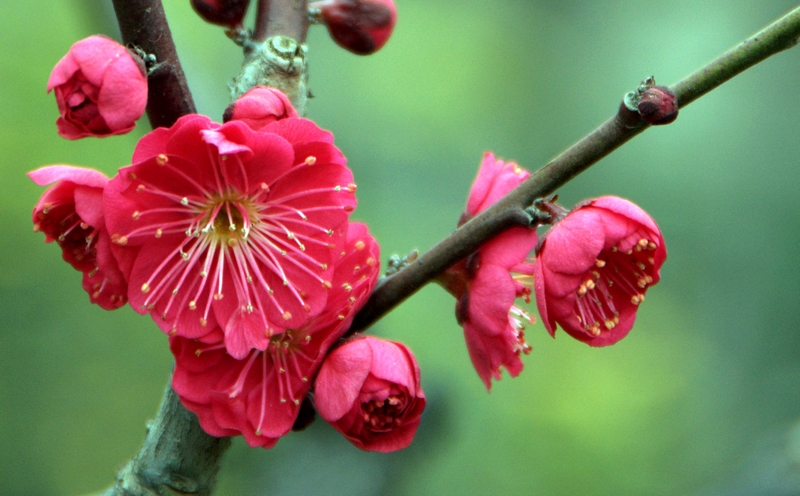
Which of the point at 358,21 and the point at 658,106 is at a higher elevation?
the point at 358,21

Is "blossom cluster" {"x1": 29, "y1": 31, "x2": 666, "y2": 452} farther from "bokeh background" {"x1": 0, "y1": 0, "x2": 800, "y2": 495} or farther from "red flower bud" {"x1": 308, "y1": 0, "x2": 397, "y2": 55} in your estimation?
"bokeh background" {"x1": 0, "y1": 0, "x2": 800, "y2": 495}

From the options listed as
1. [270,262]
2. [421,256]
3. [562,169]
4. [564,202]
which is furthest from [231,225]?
[564,202]

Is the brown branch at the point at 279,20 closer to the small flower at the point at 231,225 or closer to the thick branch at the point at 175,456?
the small flower at the point at 231,225

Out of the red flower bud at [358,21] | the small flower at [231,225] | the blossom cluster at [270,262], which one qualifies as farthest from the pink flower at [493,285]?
the red flower bud at [358,21]

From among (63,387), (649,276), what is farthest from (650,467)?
(63,387)

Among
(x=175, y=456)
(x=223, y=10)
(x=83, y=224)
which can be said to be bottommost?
(x=175, y=456)

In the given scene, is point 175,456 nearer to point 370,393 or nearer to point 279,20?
point 370,393
